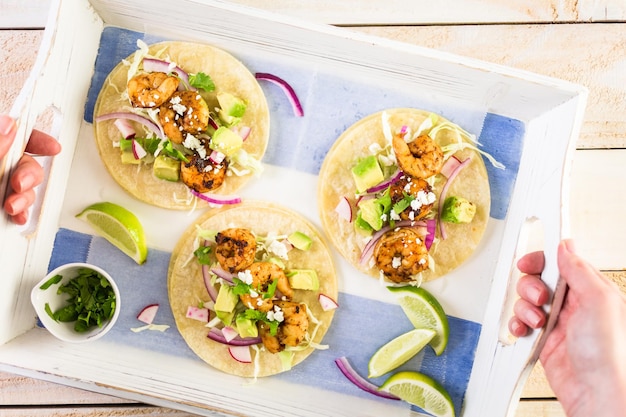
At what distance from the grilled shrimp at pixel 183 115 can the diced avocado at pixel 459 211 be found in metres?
1.31

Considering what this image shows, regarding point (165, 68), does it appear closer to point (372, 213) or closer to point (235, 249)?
point (235, 249)

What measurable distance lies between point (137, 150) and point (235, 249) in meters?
0.73

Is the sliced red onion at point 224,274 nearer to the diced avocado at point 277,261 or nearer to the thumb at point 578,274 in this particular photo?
the diced avocado at point 277,261

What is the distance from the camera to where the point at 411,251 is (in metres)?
3.01

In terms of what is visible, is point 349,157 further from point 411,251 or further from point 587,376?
point 587,376

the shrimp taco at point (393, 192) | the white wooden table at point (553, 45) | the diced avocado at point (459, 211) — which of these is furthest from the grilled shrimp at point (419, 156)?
the white wooden table at point (553, 45)

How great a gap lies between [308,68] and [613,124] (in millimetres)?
1733

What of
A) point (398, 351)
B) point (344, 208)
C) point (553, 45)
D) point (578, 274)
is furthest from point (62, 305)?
point (553, 45)

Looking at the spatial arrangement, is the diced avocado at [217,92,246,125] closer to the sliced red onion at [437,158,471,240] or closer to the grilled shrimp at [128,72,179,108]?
the grilled shrimp at [128,72,179,108]

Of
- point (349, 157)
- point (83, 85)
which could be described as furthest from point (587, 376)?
point (83, 85)

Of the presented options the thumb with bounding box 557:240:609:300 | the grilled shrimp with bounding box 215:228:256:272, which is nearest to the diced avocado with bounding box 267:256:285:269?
the grilled shrimp with bounding box 215:228:256:272

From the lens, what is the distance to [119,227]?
310 cm

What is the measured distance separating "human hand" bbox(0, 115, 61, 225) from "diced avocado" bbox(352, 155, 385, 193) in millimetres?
1480

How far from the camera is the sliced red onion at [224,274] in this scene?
3.09m
